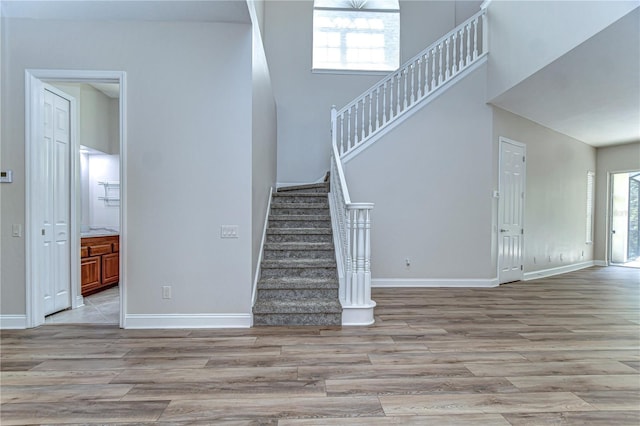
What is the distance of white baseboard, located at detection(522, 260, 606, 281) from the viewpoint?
230 inches

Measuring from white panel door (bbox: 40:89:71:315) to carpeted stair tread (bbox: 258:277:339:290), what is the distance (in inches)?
84.1

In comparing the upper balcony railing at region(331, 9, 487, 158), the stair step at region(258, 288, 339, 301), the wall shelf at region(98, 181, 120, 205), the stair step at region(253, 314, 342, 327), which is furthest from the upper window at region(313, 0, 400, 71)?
the stair step at region(253, 314, 342, 327)

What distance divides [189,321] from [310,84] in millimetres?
4948

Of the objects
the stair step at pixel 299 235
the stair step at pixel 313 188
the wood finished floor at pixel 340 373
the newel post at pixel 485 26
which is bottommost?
the wood finished floor at pixel 340 373

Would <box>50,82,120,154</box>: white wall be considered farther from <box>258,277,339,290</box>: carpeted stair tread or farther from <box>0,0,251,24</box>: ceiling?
<box>258,277,339,290</box>: carpeted stair tread

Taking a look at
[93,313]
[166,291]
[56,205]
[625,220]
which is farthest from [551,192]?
[56,205]

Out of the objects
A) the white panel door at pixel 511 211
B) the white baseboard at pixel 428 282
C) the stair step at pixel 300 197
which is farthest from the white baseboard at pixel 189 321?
the white panel door at pixel 511 211

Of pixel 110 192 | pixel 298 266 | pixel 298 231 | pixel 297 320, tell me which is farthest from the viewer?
pixel 110 192

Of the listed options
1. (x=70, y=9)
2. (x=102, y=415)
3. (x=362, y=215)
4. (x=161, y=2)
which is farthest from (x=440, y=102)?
(x=102, y=415)

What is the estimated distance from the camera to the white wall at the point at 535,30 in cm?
317

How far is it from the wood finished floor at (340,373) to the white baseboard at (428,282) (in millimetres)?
1468

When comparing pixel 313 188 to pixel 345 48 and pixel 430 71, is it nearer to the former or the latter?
pixel 430 71

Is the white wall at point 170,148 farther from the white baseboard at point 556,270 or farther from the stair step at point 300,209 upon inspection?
the white baseboard at point 556,270

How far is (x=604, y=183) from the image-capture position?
24.5ft
